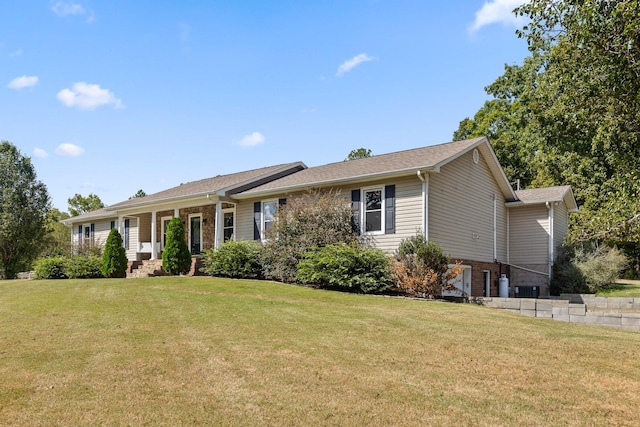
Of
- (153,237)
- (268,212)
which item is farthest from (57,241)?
(268,212)

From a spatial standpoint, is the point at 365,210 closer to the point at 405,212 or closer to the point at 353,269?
the point at 405,212

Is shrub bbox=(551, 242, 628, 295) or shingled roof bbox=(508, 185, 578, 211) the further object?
shingled roof bbox=(508, 185, 578, 211)

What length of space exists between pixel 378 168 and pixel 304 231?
3303 millimetres

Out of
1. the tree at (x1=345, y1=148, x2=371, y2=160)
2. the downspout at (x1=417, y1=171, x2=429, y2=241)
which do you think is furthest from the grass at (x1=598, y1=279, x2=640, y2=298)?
the tree at (x1=345, y1=148, x2=371, y2=160)

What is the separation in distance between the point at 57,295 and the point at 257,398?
978 centimetres

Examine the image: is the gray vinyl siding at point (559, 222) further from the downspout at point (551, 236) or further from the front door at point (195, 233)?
the front door at point (195, 233)

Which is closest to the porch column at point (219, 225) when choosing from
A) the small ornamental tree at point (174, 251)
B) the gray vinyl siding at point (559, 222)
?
the small ornamental tree at point (174, 251)

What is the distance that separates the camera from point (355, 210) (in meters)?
17.0

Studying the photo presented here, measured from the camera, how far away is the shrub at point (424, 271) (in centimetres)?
1395

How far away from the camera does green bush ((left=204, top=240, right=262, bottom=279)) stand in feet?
57.9

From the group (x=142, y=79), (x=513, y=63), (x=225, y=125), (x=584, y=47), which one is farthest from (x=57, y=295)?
(x=513, y=63)

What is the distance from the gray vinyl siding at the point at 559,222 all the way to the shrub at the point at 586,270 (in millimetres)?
938

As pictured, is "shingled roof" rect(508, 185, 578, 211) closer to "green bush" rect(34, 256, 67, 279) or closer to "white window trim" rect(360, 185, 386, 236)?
"white window trim" rect(360, 185, 386, 236)

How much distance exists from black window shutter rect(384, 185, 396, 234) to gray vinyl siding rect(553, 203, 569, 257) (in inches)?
338
